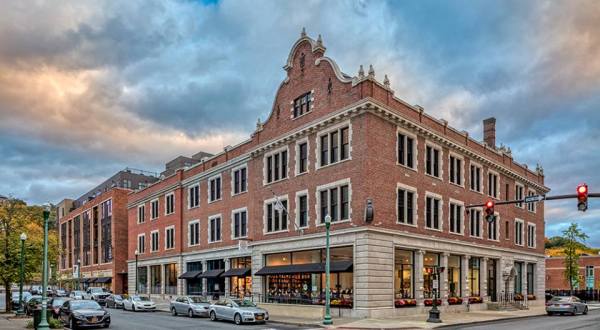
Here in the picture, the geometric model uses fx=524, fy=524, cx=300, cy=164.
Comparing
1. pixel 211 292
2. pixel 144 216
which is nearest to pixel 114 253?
pixel 144 216

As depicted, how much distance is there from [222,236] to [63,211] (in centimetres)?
7956

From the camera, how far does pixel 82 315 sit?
25.2m

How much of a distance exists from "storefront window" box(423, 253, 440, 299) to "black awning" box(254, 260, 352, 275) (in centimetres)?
659

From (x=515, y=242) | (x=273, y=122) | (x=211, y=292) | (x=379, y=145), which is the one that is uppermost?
(x=273, y=122)

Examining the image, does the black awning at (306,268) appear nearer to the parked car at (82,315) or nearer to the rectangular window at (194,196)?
the parked car at (82,315)

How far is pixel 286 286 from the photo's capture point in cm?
3688

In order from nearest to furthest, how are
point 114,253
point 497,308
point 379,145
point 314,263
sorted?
1. point 379,145
2. point 314,263
3. point 497,308
4. point 114,253

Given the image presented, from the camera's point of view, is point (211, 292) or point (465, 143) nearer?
point (465, 143)

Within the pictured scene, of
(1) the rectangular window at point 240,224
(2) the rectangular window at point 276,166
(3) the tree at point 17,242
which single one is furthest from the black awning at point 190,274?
(2) the rectangular window at point 276,166

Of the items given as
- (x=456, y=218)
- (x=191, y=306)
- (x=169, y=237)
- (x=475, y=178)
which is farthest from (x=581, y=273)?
(x=191, y=306)

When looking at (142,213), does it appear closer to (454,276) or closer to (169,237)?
(169,237)

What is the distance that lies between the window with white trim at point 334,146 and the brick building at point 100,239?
40.7m

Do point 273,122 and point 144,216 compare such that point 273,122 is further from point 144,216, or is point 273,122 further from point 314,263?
point 144,216

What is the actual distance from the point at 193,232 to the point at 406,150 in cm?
2616
